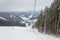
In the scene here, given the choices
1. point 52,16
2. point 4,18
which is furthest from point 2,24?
point 52,16

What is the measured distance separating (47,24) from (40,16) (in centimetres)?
417

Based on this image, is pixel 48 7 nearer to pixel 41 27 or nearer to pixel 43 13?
pixel 43 13

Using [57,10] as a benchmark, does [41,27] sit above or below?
below

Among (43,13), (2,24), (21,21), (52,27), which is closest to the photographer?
(21,21)

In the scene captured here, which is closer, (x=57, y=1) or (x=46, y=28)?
(x=57, y=1)

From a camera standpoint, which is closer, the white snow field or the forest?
the white snow field

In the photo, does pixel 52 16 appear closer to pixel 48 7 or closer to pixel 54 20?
pixel 54 20

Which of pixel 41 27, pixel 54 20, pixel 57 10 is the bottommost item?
pixel 41 27

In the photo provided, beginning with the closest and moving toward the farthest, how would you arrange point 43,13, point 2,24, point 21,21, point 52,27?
point 21,21 → point 2,24 → point 52,27 → point 43,13

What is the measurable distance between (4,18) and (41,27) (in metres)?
10.4

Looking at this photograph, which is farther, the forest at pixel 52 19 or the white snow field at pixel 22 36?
the forest at pixel 52 19

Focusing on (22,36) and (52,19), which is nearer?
(22,36)

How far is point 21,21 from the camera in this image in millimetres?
23797

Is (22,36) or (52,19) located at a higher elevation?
(52,19)
